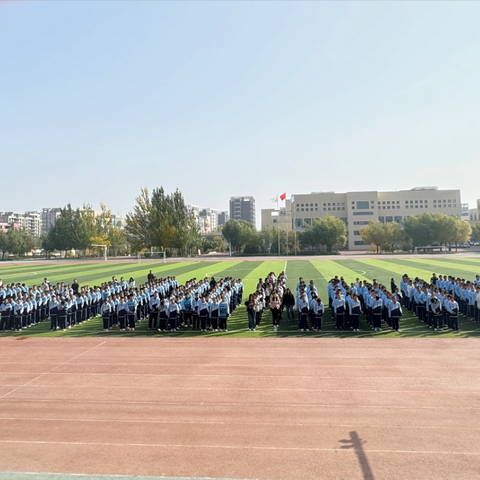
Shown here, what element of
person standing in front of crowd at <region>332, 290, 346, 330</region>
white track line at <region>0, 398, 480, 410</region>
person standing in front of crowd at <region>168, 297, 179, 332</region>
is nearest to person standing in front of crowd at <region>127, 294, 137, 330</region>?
person standing in front of crowd at <region>168, 297, 179, 332</region>

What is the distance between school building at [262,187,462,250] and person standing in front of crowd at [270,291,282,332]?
81278mm

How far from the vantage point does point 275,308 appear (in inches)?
625

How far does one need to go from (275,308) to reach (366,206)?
89344 millimetres

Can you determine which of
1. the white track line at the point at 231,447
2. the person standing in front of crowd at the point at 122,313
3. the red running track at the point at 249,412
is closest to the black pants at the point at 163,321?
the person standing in front of crowd at the point at 122,313

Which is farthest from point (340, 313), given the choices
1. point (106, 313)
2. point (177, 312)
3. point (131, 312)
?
point (106, 313)

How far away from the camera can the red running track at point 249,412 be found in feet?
20.8

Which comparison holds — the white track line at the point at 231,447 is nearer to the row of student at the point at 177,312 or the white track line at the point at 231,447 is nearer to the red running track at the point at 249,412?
the red running track at the point at 249,412

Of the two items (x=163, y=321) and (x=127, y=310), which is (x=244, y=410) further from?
(x=127, y=310)

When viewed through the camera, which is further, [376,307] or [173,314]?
[173,314]

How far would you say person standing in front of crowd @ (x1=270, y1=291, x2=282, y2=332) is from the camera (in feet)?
51.7

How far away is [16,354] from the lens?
1292 centimetres

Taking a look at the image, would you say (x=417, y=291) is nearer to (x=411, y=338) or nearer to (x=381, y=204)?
(x=411, y=338)

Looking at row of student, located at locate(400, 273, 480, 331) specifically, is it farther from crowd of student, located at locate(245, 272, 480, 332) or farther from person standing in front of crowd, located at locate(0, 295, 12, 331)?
person standing in front of crowd, located at locate(0, 295, 12, 331)

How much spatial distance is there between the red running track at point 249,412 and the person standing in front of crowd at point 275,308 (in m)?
3.05
